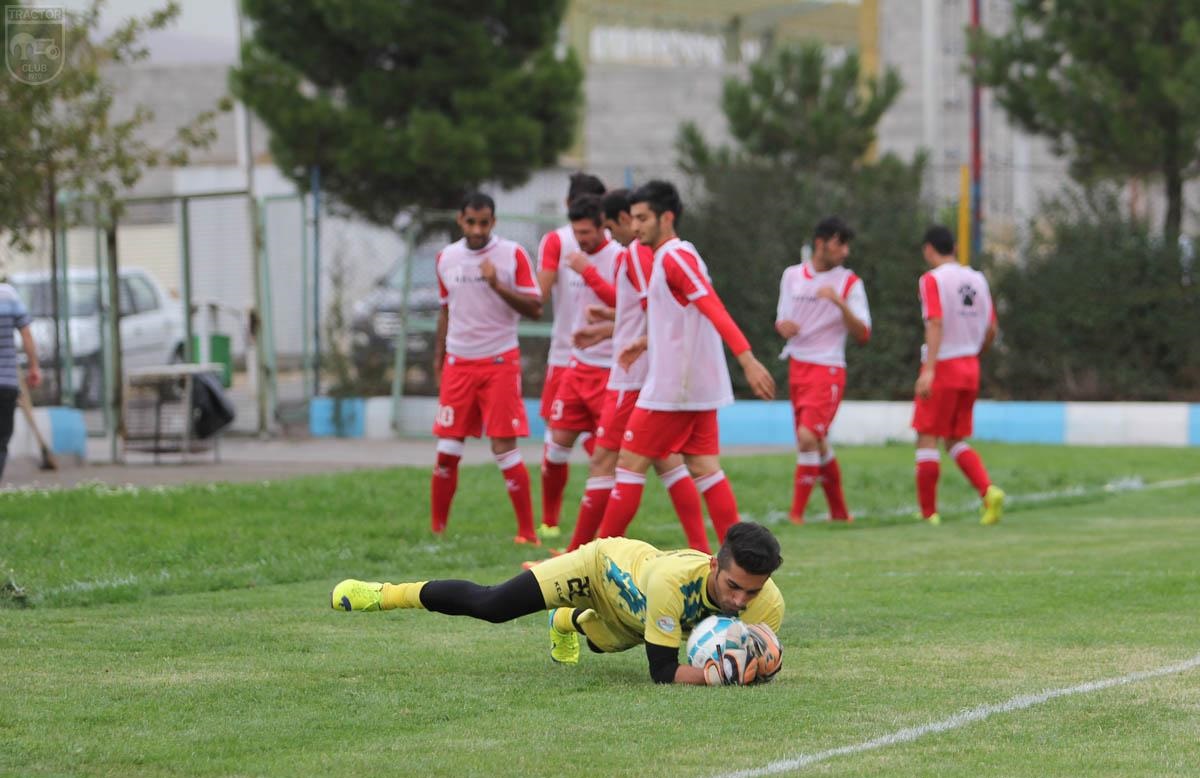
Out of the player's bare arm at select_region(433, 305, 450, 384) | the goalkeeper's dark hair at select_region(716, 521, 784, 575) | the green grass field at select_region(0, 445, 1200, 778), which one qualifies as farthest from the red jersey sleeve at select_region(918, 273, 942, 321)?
the goalkeeper's dark hair at select_region(716, 521, 784, 575)

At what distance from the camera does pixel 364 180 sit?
25.3 m

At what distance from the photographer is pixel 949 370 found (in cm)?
1355

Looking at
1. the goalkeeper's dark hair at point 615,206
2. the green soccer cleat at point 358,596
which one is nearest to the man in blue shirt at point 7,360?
the goalkeeper's dark hair at point 615,206

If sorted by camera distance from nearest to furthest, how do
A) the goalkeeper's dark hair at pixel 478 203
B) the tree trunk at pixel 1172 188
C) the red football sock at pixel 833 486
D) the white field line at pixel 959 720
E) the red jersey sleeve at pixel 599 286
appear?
1. the white field line at pixel 959 720
2. the red jersey sleeve at pixel 599 286
3. the goalkeeper's dark hair at pixel 478 203
4. the red football sock at pixel 833 486
5. the tree trunk at pixel 1172 188

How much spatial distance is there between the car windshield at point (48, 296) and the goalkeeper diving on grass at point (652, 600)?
1688cm

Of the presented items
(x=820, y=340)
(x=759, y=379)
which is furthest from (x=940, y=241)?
(x=759, y=379)

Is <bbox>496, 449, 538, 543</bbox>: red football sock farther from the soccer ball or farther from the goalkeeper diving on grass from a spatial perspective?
the soccer ball

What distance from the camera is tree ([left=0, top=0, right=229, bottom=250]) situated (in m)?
15.6

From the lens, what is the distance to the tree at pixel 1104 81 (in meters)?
22.4

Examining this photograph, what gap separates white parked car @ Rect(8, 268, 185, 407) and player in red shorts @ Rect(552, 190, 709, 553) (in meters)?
13.1

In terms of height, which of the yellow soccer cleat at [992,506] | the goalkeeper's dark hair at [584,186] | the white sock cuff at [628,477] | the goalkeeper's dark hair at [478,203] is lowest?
the yellow soccer cleat at [992,506]

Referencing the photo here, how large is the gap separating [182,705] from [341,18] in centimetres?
1888

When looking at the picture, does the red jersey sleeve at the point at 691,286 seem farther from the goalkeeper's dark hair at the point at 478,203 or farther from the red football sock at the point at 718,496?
the goalkeeper's dark hair at the point at 478,203


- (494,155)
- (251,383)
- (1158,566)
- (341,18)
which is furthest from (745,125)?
(1158,566)
